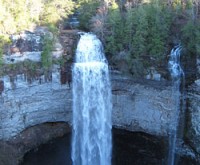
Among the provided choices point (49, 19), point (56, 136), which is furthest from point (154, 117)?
point (49, 19)

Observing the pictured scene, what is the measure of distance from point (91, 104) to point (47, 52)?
3.84 m

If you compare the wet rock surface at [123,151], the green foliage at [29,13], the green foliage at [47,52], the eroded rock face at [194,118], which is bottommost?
the wet rock surface at [123,151]

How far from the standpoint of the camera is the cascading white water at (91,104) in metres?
21.5

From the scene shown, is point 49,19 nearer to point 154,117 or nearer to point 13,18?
point 13,18

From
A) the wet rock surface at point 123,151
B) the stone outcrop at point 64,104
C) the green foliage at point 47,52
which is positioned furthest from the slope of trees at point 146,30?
the wet rock surface at point 123,151

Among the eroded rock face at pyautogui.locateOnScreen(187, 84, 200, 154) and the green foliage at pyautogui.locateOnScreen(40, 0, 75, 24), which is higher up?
the green foliage at pyautogui.locateOnScreen(40, 0, 75, 24)

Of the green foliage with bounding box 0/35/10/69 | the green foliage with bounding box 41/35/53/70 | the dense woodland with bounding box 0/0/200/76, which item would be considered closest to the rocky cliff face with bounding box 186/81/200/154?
the dense woodland with bounding box 0/0/200/76

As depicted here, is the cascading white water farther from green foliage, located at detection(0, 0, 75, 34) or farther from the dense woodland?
green foliage, located at detection(0, 0, 75, 34)

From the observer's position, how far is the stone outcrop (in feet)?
70.0

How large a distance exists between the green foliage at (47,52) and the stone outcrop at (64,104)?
0.70m

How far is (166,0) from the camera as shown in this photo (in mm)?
22688

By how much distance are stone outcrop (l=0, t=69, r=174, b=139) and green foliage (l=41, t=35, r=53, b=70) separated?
0.70 m

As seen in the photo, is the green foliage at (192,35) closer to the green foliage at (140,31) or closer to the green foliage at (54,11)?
the green foliage at (140,31)

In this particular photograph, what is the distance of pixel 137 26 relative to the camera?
68.2ft
